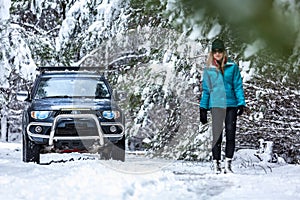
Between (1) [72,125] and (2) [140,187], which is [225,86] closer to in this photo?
(2) [140,187]

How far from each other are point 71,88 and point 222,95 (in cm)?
348

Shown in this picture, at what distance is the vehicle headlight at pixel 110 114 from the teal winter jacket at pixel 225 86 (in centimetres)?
222

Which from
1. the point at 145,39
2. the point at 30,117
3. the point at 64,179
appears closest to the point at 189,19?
the point at 64,179

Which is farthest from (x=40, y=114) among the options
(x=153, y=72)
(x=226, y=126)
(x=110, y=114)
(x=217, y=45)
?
(x=153, y=72)

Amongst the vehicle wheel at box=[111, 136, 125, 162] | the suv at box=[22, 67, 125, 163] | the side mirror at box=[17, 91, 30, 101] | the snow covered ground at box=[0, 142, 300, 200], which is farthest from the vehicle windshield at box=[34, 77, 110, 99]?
the snow covered ground at box=[0, 142, 300, 200]

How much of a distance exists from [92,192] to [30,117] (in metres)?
4.21

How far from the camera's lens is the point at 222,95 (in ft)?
21.9

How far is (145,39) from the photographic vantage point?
49.7 feet

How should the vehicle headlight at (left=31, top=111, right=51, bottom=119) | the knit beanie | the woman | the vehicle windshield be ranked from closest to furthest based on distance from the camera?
the knit beanie
the woman
the vehicle headlight at (left=31, top=111, right=51, bottom=119)
the vehicle windshield

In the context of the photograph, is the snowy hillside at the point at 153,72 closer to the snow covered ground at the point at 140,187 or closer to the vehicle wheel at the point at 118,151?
the vehicle wheel at the point at 118,151

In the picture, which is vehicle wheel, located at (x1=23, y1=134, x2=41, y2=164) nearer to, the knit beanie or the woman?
the woman

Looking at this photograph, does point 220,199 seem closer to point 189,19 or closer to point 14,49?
point 189,19

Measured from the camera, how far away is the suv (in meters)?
8.22

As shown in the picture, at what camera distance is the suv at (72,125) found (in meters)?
8.22
